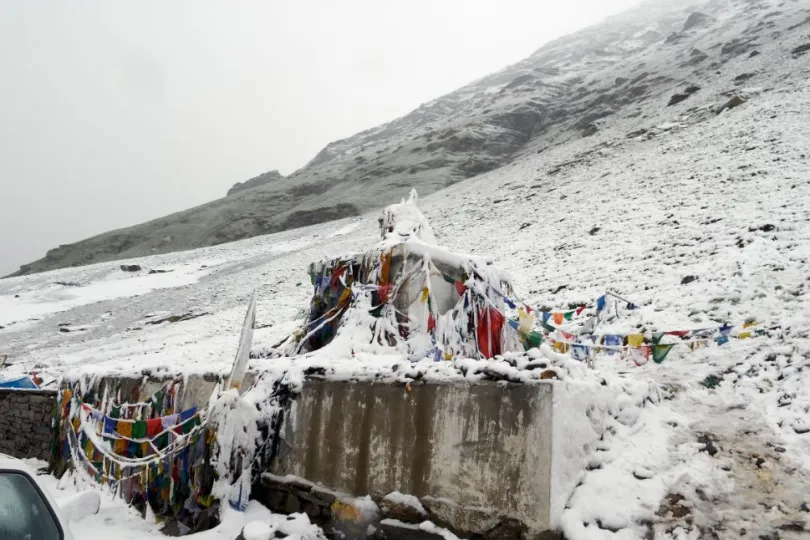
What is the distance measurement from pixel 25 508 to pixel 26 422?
11.7 meters

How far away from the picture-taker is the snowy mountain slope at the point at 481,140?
47.9 meters

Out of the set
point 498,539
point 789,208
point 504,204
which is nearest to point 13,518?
point 498,539

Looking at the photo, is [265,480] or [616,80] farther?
[616,80]

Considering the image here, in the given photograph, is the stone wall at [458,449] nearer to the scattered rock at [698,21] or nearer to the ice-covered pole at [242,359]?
the ice-covered pole at [242,359]

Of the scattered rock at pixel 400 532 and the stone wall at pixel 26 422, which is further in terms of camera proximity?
the stone wall at pixel 26 422

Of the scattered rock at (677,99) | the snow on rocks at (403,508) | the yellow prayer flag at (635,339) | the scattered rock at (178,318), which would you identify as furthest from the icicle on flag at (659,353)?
the scattered rock at (677,99)

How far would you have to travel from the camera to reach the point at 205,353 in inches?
660

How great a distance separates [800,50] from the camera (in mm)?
35406

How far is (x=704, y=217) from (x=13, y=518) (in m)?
18.4

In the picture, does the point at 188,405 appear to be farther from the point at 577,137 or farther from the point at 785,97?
the point at 577,137

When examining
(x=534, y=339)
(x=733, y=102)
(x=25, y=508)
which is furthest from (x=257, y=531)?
(x=733, y=102)

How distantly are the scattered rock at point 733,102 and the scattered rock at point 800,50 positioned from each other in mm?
8739

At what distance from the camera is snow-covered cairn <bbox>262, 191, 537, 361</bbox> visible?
9.23m

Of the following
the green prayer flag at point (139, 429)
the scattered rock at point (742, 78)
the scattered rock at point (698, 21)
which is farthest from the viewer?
the scattered rock at point (698, 21)
